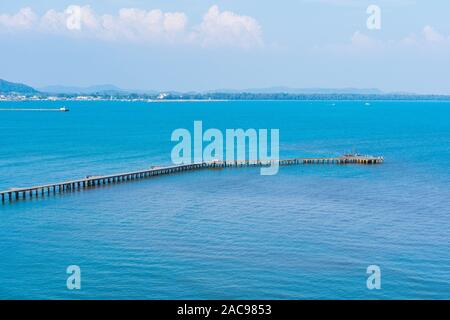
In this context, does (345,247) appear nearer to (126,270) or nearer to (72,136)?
(126,270)

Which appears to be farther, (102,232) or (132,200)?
(132,200)

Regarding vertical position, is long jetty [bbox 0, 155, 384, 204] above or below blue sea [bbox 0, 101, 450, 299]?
above

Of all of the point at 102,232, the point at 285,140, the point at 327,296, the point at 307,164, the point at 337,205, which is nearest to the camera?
the point at 327,296

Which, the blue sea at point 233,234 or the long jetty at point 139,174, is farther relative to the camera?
the long jetty at point 139,174

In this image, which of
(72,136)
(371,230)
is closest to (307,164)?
(371,230)

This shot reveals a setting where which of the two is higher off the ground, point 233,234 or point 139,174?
point 139,174

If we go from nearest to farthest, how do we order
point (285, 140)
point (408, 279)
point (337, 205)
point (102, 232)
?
point (408, 279) → point (102, 232) → point (337, 205) → point (285, 140)

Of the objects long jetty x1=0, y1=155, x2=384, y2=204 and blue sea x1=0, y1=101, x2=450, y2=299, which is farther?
long jetty x1=0, y1=155, x2=384, y2=204

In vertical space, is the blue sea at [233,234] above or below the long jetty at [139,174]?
below
